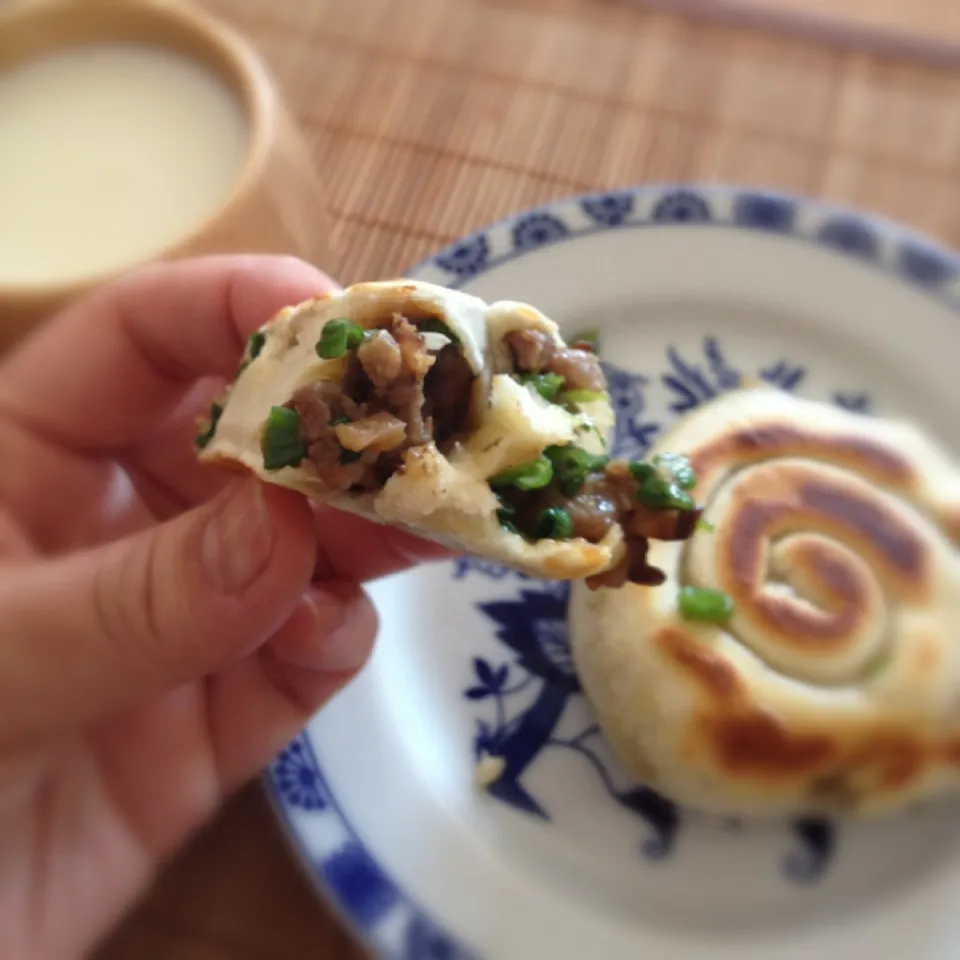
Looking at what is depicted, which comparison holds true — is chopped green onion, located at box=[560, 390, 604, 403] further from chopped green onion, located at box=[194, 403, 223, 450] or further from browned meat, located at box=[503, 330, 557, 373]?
chopped green onion, located at box=[194, 403, 223, 450]

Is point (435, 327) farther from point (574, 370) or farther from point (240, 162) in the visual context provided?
point (240, 162)

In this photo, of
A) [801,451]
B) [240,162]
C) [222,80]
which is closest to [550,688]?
[801,451]

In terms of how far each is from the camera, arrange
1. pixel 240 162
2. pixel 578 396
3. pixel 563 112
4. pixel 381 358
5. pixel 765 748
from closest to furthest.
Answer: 1. pixel 381 358
2. pixel 578 396
3. pixel 765 748
4. pixel 240 162
5. pixel 563 112

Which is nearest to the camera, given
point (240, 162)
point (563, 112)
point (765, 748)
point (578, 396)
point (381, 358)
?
point (381, 358)

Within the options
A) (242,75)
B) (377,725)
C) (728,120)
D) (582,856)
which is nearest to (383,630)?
(377,725)

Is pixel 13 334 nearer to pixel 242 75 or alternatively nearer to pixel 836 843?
pixel 242 75

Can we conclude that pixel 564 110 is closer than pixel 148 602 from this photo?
No

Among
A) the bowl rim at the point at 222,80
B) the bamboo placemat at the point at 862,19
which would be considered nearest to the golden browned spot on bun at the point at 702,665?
the bowl rim at the point at 222,80
